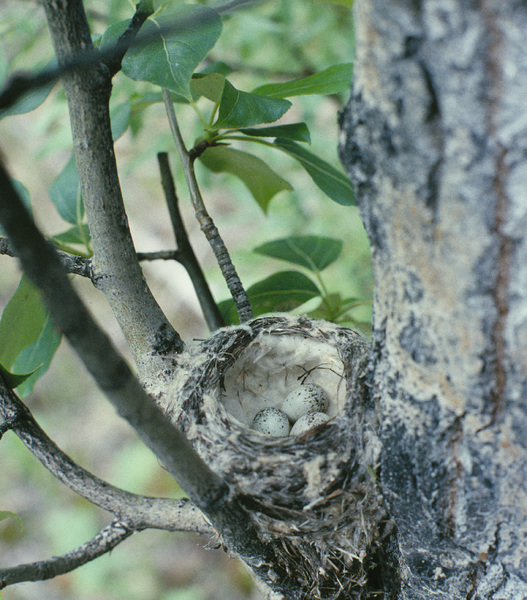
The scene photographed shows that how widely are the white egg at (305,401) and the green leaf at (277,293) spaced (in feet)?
0.65

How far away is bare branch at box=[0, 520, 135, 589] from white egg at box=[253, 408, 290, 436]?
1.21ft

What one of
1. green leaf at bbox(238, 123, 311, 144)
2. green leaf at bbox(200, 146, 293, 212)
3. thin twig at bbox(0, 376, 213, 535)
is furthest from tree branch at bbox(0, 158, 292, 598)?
green leaf at bbox(200, 146, 293, 212)

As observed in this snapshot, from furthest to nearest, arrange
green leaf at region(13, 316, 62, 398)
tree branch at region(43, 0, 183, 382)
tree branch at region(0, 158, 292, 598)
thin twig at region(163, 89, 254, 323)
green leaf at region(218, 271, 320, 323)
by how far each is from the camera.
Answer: green leaf at region(218, 271, 320, 323) < green leaf at region(13, 316, 62, 398) < thin twig at region(163, 89, 254, 323) < tree branch at region(43, 0, 183, 382) < tree branch at region(0, 158, 292, 598)

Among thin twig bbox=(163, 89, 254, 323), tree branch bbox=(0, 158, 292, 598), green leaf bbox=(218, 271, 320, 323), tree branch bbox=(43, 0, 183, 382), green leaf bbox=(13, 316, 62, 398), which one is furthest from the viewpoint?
green leaf bbox=(218, 271, 320, 323)

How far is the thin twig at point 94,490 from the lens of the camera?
2.38 ft

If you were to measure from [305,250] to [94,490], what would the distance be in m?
0.69

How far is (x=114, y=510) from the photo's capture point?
0.75 meters

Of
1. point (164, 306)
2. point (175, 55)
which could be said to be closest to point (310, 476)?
point (175, 55)

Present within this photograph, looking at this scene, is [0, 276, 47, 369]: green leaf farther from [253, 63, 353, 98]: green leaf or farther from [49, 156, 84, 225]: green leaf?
[253, 63, 353, 98]: green leaf

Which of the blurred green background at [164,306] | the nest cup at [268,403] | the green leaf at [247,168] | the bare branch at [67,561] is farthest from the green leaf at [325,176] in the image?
the blurred green background at [164,306]

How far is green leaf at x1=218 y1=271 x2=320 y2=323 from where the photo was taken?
1.08m

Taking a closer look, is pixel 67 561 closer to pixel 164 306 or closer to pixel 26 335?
pixel 26 335

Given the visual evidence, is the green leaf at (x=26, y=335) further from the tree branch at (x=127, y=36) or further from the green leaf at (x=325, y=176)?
the green leaf at (x=325, y=176)

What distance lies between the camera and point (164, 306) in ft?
11.1
